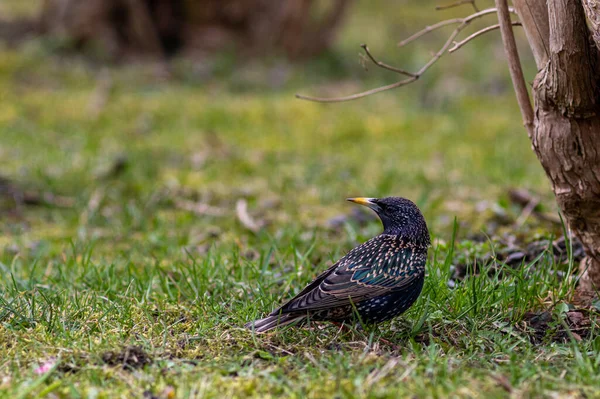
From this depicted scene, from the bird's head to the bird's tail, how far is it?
2.54 ft

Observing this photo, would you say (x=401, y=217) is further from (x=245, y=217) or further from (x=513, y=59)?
(x=245, y=217)

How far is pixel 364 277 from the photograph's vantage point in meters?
3.67

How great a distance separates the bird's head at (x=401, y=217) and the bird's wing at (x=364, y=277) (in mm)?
98

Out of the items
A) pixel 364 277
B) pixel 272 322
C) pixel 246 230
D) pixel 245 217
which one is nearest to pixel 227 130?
pixel 245 217

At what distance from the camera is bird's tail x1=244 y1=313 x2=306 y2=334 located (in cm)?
349

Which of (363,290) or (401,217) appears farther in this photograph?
(401,217)

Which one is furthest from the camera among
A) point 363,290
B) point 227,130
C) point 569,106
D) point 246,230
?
point 227,130

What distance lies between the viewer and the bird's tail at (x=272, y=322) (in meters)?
3.49

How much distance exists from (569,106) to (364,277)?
1.34 metres

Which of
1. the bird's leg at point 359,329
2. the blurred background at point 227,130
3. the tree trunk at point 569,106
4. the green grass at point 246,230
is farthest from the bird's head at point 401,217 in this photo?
the blurred background at point 227,130

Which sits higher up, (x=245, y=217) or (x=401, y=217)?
(x=401, y=217)

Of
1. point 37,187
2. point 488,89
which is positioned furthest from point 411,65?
point 37,187

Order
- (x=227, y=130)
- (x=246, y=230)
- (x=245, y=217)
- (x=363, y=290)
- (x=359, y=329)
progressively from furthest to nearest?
(x=227, y=130) < (x=245, y=217) < (x=246, y=230) < (x=359, y=329) < (x=363, y=290)

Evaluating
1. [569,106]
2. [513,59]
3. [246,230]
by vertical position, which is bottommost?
[246,230]
